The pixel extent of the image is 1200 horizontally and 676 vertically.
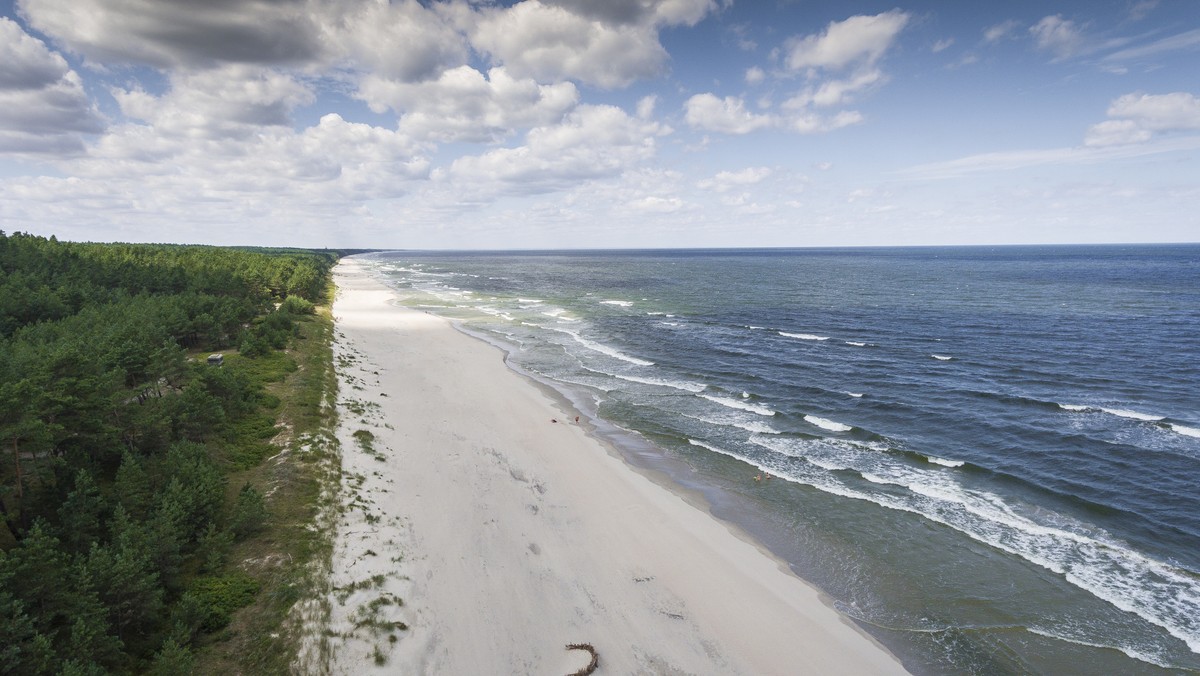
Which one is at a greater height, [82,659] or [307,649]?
[82,659]

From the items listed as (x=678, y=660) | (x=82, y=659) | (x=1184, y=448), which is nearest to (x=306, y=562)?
(x=82, y=659)

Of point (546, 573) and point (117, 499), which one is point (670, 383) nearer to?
point (546, 573)

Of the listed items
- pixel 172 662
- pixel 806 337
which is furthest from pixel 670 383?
pixel 172 662

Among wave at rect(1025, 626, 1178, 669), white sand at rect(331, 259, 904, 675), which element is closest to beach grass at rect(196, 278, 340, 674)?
white sand at rect(331, 259, 904, 675)

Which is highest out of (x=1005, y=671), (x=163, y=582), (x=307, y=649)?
(x=163, y=582)

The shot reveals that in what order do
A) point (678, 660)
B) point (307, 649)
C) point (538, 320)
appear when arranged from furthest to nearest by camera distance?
point (538, 320) < point (678, 660) < point (307, 649)

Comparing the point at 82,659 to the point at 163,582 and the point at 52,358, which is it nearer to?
the point at 163,582

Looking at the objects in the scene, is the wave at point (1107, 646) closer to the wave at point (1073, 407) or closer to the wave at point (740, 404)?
the wave at point (740, 404)
